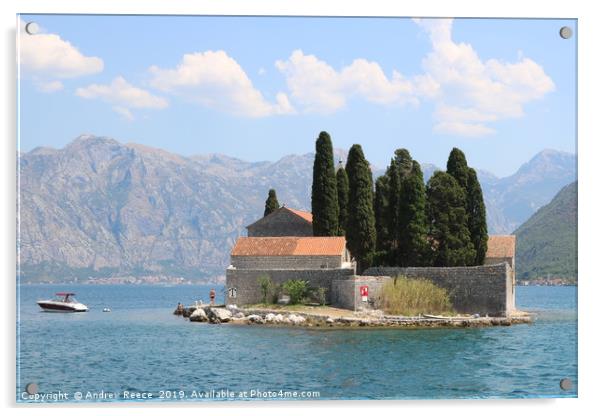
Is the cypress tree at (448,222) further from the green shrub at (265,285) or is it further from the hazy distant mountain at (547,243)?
the hazy distant mountain at (547,243)

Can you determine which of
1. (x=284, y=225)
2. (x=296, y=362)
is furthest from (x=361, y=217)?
(x=296, y=362)

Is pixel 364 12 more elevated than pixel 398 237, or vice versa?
pixel 364 12

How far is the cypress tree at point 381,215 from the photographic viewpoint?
39219 mm

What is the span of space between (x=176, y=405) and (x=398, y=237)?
70.4ft

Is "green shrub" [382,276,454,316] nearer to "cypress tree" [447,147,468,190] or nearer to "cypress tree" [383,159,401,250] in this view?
"cypress tree" [383,159,401,250]

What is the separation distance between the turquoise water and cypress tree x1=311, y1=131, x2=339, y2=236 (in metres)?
6.42

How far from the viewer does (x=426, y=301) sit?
35.3 metres

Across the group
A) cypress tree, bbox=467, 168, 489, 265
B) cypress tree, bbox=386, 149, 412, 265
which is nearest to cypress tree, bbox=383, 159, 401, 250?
cypress tree, bbox=386, 149, 412, 265

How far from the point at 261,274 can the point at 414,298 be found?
6.05m

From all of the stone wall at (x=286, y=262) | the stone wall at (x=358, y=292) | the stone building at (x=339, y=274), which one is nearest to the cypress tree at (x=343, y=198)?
the stone building at (x=339, y=274)

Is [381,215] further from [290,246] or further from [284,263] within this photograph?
[284,263]

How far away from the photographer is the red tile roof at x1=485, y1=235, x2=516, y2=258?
42.3 meters

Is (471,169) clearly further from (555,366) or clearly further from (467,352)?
(555,366)

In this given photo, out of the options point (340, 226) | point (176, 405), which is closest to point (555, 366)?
point (176, 405)
